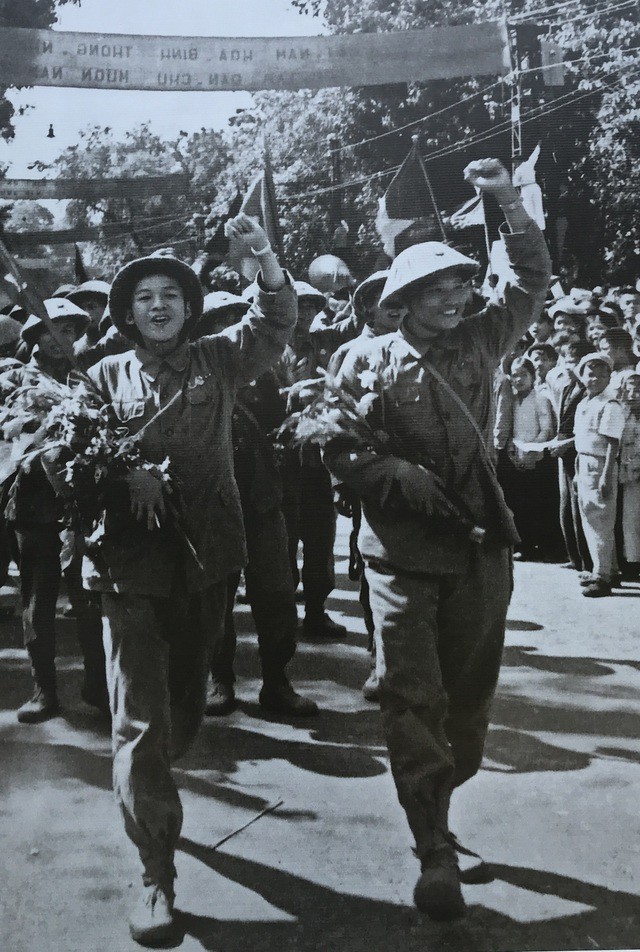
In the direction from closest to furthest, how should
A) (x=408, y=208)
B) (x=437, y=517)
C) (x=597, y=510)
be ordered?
(x=437, y=517)
(x=408, y=208)
(x=597, y=510)

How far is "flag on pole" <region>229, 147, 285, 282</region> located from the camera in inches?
99.0

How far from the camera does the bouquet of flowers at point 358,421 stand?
8.09ft

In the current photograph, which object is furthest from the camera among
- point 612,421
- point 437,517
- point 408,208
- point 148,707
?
point 612,421

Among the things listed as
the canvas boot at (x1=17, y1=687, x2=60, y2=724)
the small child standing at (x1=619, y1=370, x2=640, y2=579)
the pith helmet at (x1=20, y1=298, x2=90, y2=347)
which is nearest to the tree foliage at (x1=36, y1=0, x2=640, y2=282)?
the pith helmet at (x1=20, y1=298, x2=90, y2=347)

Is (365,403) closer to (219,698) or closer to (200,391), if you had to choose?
(200,391)

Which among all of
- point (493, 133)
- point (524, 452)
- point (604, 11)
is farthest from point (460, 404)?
point (604, 11)

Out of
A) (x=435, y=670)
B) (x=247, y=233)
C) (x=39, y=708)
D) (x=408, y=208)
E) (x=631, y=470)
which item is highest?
(x=408, y=208)

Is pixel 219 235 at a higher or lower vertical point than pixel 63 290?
higher

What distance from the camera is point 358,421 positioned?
2494 millimetres

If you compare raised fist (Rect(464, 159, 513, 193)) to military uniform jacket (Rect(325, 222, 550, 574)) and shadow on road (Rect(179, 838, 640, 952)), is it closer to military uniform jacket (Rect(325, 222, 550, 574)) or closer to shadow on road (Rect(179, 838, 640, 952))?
military uniform jacket (Rect(325, 222, 550, 574))

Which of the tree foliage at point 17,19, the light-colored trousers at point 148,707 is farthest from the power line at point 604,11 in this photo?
the light-colored trousers at point 148,707

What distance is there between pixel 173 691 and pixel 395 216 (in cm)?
141

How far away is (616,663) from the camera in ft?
9.39

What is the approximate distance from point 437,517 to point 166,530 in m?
0.69
